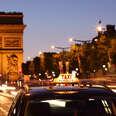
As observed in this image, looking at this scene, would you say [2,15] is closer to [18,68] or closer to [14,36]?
[14,36]

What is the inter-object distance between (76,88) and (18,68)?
178 feet

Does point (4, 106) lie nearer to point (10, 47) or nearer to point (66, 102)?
point (66, 102)

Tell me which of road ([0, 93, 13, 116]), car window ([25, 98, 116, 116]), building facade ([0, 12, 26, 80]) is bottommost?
road ([0, 93, 13, 116])

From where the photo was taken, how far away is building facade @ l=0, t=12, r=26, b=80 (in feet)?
192

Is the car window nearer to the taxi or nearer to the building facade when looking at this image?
the taxi

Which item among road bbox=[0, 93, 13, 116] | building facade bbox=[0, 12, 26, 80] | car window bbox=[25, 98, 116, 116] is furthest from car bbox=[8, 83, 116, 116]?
building facade bbox=[0, 12, 26, 80]

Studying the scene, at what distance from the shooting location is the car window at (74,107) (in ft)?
16.8

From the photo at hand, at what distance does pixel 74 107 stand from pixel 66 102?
0.36 feet

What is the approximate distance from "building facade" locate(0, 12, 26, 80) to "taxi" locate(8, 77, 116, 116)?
174ft

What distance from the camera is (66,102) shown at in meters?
5.23

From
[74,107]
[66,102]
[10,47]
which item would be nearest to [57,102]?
[66,102]

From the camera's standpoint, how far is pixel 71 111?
519cm

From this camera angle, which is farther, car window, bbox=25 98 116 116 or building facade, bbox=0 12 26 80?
building facade, bbox=0 12 26 80

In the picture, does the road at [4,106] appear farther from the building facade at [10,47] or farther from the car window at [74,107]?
the building facade at [10,47]
